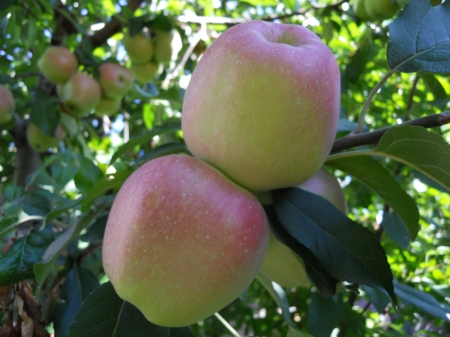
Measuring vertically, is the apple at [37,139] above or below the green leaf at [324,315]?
below

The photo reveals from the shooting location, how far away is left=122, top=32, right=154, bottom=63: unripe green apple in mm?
1964

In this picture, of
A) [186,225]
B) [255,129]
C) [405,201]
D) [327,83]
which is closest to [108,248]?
[186,225]

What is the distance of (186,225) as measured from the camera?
527mm

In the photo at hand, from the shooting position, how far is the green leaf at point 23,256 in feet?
2.43

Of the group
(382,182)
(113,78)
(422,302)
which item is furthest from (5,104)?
(422,302)

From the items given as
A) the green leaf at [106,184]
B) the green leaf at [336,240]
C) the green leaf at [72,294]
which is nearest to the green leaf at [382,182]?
the green leaf at [336,240]

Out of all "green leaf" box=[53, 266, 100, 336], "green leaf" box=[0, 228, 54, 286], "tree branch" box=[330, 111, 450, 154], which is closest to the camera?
"tree branch" box=[330, 111, 450, 154]

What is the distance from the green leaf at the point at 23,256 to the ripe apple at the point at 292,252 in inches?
17.5

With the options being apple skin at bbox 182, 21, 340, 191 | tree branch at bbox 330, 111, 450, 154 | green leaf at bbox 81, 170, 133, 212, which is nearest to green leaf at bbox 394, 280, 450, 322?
tree branch at bbox 330, 111, 450, 154

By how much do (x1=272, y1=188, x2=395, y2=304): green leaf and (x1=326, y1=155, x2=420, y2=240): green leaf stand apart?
126 mm

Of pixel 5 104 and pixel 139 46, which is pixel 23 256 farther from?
pixel 139 46

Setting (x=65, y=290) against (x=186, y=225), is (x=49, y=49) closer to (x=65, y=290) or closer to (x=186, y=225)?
(x=65, y=290)

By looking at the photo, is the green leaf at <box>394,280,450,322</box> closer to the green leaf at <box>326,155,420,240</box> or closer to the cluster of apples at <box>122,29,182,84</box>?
the green leaf at <box>326,155,420,240</box>

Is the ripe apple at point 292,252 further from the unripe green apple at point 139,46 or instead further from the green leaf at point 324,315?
the unripe green apple at point 139,46
